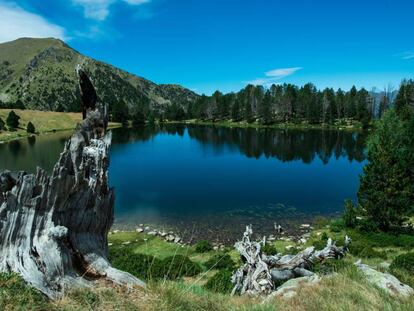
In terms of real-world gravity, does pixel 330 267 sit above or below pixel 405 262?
above

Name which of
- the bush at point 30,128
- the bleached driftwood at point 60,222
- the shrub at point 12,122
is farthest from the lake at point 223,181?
the shrub at point 12,122

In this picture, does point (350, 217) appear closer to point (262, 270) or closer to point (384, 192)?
point (384, 192)

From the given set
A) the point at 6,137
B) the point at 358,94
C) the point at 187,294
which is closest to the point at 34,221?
the point at 187,294

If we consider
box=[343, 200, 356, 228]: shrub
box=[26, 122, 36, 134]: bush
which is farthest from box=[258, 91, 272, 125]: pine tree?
box=[343, 200, 356, 228]: shrub

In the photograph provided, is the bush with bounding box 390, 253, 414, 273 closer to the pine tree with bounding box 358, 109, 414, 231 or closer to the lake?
the pine tree with bounding box 358, 109, 414, 231

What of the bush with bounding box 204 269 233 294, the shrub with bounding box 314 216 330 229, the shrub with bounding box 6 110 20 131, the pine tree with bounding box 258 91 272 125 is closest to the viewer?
the bush with bounding box 204 269 233 294

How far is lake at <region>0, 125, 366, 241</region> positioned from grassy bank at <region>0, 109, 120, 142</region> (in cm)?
2322

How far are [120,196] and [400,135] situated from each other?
122 ft

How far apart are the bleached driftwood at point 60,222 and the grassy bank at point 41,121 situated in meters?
120

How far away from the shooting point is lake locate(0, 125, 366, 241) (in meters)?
39.5

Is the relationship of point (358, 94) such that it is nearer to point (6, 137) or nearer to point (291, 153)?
point (291, 153)

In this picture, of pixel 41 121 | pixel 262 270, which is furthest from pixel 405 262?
pixel 41 121

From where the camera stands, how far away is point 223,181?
193ft

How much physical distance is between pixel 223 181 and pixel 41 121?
111 meters
